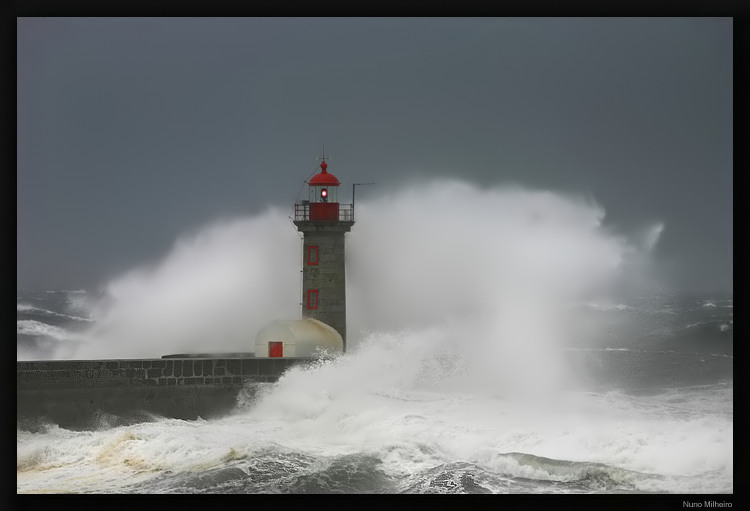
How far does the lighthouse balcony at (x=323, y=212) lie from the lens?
12.0 meters

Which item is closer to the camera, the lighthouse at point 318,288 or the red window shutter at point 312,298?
the lighthouse at point 318,288

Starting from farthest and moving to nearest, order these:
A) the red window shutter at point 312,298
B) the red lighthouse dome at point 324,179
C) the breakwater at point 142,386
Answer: the red window shutter at point 312,298, the breakwater at point 142,386, the red lighthouse dome at point 324,179

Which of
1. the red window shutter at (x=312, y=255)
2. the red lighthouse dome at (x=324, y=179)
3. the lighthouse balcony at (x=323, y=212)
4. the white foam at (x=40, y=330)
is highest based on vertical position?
the red lighthouse dome at (x=324, y=179)

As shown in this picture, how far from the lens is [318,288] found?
12.8m

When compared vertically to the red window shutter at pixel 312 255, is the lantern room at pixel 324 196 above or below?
above

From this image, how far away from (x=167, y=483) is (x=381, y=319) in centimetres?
269

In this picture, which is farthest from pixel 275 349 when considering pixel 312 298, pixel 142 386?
pixel 142 386

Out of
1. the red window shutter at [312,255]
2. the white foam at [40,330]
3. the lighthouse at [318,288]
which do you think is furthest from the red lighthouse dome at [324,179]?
the white foam at [40,330]

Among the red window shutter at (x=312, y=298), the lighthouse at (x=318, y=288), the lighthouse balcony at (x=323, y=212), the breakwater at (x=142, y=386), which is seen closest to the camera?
the breakwater at (x=142, y=386)

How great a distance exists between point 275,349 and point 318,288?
73 cm

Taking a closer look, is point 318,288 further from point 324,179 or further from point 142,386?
point 142,386

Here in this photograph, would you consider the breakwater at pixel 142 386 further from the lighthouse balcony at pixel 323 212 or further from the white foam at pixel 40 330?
the lighthouse balcony at pixel 323 212

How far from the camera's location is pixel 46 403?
459 inches
